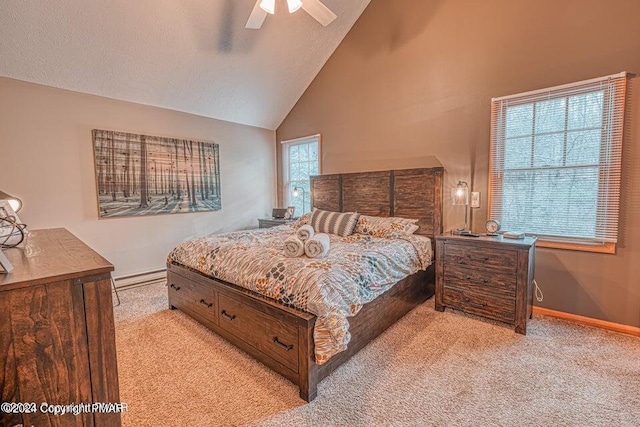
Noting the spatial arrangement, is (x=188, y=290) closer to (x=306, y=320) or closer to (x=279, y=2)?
(x=306, y=320)

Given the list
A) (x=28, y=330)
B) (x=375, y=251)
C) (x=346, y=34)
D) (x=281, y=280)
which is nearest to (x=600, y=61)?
(x=375, y=251)

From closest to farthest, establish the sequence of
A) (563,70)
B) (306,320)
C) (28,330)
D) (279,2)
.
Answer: (28,330)
(306,320)
(563,70)
(279,2)

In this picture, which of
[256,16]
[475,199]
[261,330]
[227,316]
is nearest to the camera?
[261,330]

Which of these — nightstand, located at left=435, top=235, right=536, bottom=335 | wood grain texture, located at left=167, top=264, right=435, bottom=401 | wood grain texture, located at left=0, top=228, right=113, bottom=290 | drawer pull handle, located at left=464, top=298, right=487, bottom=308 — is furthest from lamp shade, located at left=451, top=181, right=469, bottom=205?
wood grain texture, located at left=0, top=228, right=113, bottom=290

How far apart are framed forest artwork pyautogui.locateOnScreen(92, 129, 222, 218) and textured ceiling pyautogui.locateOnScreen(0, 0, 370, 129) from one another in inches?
21.5

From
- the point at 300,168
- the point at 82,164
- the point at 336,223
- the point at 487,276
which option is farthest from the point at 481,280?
the point at 82,164

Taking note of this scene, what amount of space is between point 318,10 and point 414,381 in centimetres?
310

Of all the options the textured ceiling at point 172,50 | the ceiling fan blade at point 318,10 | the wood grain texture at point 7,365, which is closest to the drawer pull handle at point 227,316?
the wood grain texture at point 7,365

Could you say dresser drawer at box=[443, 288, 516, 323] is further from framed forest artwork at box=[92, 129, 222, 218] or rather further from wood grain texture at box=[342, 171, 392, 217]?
framed forest artwork at box=[92, 129, 222, 218]

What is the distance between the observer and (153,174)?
13.3ft

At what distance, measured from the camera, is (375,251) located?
103 inches

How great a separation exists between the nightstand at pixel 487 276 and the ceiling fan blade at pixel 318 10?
95.3 inches

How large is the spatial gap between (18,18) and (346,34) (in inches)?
146

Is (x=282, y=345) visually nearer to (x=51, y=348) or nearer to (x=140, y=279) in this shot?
(x=51, y=348)
